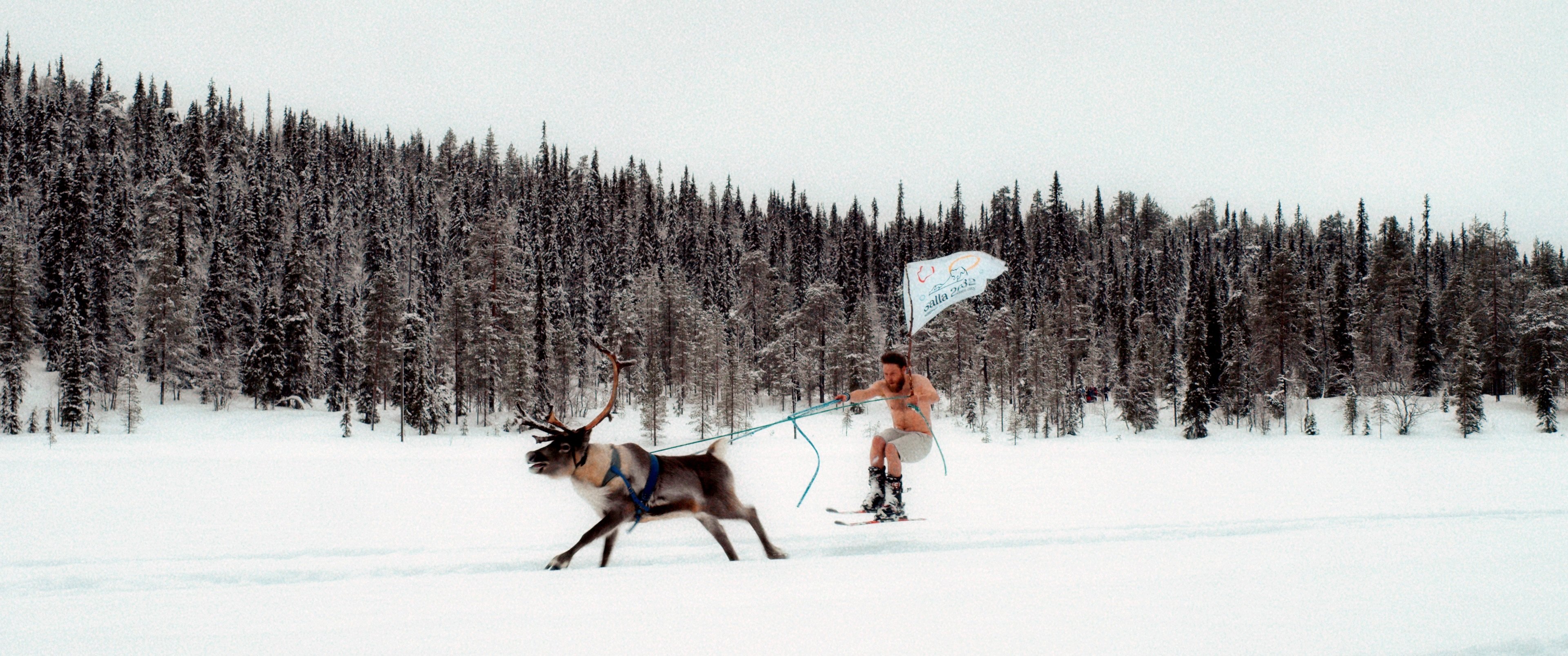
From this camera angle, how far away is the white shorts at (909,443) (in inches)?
273

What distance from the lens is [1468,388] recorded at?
39.3 m

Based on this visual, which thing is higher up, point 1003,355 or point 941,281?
point 941,281

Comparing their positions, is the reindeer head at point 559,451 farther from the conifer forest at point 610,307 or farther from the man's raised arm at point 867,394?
the conifer forest at point 610,307

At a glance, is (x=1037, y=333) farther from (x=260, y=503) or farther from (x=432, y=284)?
(x=432, y=284)

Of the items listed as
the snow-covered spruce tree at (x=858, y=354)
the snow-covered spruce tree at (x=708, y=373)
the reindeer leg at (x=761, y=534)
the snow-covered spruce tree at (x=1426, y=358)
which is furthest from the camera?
the snow-covered spruce tree at (x=858, y=354)

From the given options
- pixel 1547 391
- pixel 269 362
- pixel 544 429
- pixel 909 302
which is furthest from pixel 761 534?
pixel 1547 391

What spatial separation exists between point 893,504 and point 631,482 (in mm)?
2930

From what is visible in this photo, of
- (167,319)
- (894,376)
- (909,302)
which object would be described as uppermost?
(167,319)

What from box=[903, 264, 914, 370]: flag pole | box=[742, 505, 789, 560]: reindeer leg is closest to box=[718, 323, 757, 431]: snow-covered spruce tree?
box=[903, 264, 914, 370]: flag pole

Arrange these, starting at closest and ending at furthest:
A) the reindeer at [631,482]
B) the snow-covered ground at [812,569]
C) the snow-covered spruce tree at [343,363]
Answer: the snow-covered ground at [812,569], the reindeer at [631,482], the snow-covered spruce tree at [343,363]

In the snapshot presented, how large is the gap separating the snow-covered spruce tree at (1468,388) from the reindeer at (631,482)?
50.6 metres

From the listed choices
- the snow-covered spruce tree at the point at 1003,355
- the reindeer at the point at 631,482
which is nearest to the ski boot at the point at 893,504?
the reindeer at the point at 631,482

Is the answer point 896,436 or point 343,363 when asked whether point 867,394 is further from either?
point 343,363

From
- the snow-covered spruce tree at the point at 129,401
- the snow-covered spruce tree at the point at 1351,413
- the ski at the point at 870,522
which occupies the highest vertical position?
the ski at the point at 870,522
